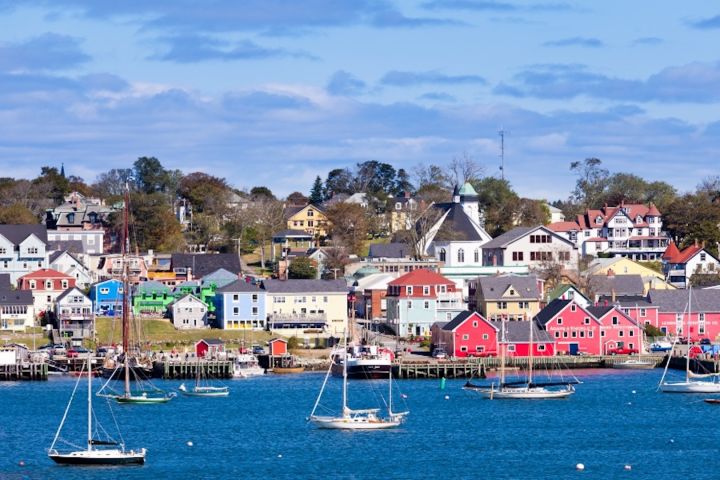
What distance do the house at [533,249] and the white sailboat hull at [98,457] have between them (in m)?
73.2

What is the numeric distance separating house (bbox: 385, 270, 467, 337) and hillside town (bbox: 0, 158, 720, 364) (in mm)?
110

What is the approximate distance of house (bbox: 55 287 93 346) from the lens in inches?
4358

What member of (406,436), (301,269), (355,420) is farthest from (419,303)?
(406,436)

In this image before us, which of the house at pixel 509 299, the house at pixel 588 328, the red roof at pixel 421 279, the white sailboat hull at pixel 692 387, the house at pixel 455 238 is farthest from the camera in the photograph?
the house at pixel 455 238

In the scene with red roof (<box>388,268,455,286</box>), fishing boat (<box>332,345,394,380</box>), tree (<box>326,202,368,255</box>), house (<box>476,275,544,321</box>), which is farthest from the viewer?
tree (<box>326,202,368,255</box>)

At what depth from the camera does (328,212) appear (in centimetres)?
15025

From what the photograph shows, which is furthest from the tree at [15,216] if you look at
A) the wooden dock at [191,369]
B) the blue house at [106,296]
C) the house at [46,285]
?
the wooden dock at [191,369]

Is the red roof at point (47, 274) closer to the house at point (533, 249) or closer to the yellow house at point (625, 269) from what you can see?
the house at point (533, 249)

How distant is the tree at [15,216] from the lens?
14375 centimetres

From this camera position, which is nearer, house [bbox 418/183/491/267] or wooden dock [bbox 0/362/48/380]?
wooden dock [bbox 0/362/48/380]

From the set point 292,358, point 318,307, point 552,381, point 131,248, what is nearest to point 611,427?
point 552,381

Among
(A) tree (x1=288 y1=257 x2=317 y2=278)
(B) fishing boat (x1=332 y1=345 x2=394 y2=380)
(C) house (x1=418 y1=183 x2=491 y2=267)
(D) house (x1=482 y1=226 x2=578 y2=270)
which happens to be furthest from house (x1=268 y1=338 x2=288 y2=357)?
(D) house (x1=482 y1=226 x2=578 y2=270)

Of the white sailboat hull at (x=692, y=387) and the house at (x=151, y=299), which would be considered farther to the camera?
the house at (x=151, y=299)

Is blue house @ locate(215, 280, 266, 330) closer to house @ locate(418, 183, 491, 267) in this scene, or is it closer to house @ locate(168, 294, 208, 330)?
house @ locate(168, 294, 208, 330)
